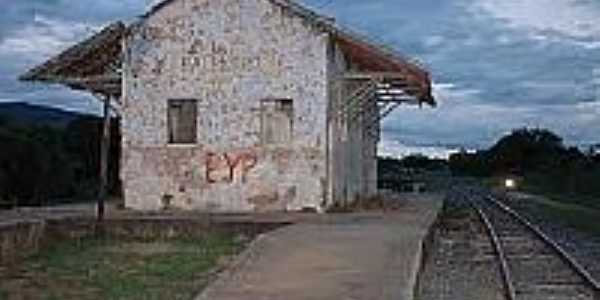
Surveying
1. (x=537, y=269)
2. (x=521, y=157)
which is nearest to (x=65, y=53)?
(x=537, y=269)

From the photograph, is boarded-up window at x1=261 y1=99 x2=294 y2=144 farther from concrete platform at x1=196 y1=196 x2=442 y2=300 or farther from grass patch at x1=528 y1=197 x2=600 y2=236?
grass patch at x1=528 y1=197 x2=600 y2=236

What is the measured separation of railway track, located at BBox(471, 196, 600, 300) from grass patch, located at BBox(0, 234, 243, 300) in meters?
4.43

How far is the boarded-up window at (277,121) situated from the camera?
30312 mm

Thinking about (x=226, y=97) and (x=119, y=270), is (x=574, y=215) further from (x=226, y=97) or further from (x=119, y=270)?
(x=119, y=270)

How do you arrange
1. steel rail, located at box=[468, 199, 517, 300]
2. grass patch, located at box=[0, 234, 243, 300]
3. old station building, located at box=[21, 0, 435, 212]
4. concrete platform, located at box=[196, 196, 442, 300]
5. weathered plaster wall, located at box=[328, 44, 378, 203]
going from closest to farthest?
concrete platform, located at box=[196, 196, 442, 300]
grass patch, located at box=[0, 234, 243, 300]
steel rail, located at box=[468, 199, 517, 300]
old station building, located at box=[21, 0, 435, 212]
weathered plaster wall, located at box=[328, 44, 378, 203]

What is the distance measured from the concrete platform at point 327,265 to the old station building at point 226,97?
19.9ft

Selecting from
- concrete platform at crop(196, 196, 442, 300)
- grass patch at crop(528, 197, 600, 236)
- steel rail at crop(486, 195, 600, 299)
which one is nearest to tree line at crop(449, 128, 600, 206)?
grass patch at crop(528, 197, 600, 236)

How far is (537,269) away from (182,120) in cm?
1205

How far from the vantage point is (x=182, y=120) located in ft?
102

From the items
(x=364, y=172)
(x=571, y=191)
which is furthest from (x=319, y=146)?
(x=571, y=191)

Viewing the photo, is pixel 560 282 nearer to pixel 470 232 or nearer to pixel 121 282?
pixel 121 282

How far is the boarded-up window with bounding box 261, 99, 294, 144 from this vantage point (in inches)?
1193

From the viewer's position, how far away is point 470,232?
32.4 metres

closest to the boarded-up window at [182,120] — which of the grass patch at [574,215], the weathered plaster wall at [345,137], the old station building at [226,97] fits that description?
the old station building at [226,97]
